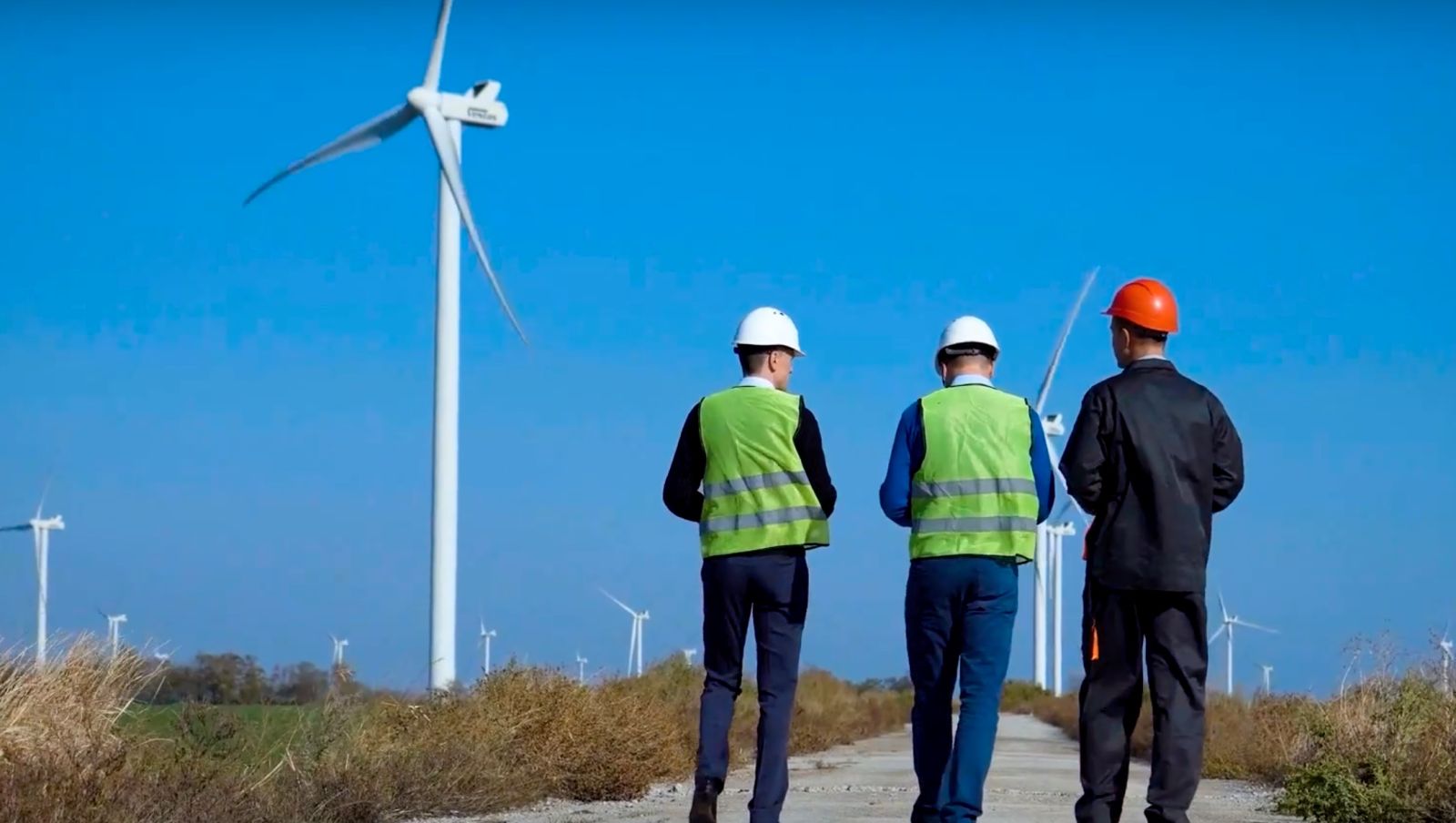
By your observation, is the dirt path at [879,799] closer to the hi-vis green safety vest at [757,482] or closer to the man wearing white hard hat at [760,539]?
the man wearing white hard hat at [760,539]

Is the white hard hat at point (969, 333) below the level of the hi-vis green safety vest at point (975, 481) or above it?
above

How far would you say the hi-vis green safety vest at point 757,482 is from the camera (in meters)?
8.91

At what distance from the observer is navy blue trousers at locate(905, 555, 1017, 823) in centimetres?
826

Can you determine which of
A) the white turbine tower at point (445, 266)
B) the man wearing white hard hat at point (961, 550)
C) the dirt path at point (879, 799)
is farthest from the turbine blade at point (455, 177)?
the man wearing white hard hat at point (961, 550)

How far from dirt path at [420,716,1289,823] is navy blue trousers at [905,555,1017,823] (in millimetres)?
2304

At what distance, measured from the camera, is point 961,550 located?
8.40 metres

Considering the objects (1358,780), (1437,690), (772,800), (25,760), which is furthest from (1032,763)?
(25,760)

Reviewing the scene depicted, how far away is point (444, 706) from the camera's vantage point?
1470cm

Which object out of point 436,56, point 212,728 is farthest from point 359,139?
point 212,728

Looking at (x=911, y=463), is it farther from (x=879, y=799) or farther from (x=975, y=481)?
(x=879, y=799)

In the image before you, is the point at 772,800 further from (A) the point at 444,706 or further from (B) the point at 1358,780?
(A) the point at 444,706

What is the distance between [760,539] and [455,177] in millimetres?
18198

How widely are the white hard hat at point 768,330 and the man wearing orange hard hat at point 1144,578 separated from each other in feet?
5.70

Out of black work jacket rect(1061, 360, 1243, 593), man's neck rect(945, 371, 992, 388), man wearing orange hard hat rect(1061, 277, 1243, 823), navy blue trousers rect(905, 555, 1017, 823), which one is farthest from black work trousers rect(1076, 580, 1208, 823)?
man's neck rect(945, 371, 992, 388)
